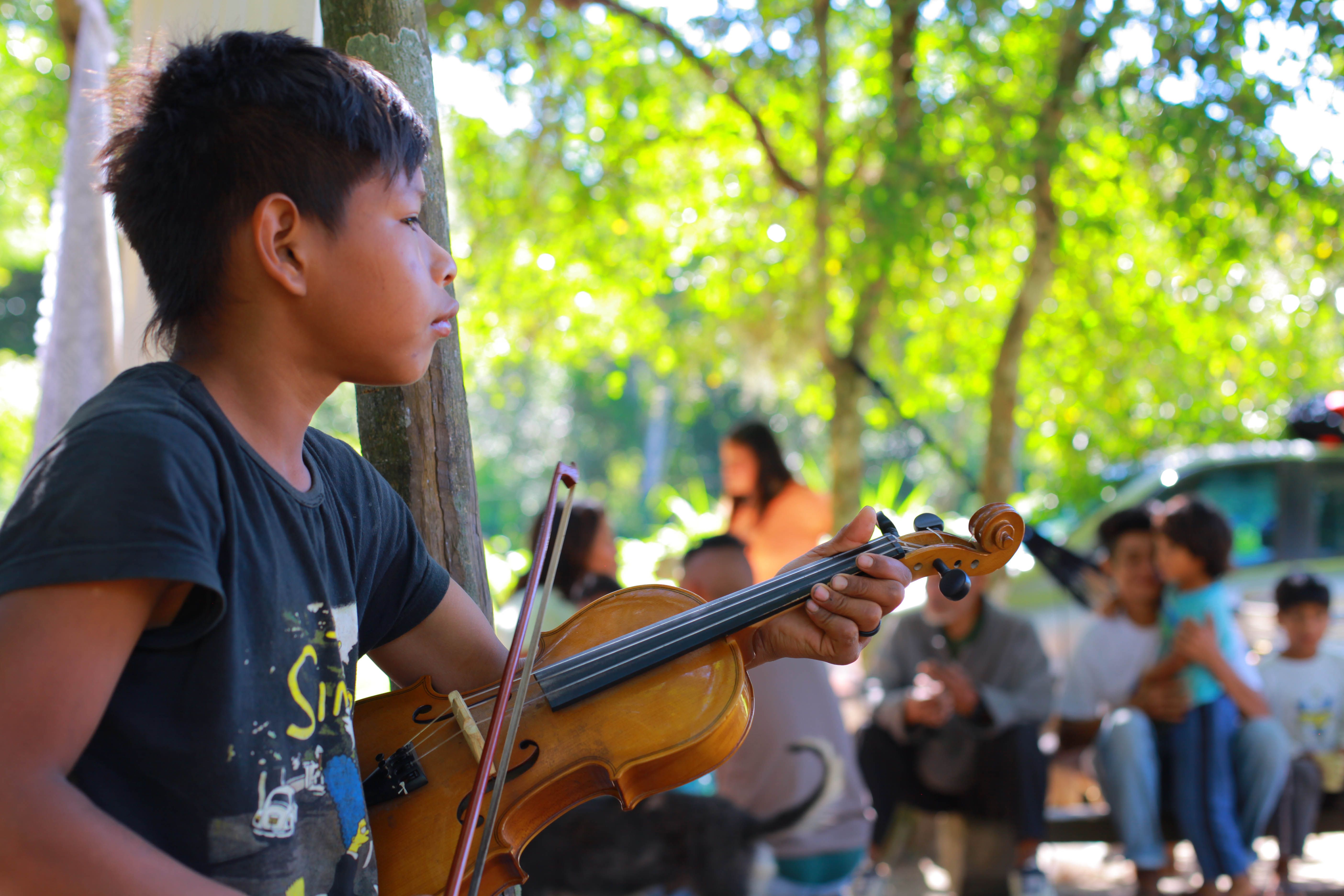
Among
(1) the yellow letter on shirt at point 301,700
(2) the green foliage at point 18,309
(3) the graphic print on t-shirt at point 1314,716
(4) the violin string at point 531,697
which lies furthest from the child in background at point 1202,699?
(2) the green foliage at point 18,309

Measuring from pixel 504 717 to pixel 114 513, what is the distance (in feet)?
2.21

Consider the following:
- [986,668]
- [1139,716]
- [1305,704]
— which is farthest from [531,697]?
[1305,704]

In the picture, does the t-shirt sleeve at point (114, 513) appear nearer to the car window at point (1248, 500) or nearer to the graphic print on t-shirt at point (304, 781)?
the graphic print on t-shirt at point (304, 781)

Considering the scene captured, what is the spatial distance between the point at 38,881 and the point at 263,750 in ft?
0.74

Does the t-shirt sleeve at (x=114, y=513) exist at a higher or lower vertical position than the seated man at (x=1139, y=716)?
→ higher

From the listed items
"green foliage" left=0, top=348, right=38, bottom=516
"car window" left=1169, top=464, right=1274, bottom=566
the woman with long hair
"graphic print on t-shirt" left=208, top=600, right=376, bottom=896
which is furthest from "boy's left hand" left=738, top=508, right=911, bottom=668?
"car window" left=1169, top=464, right=1274, bottom=566

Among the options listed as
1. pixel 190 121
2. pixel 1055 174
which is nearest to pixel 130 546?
pixel 190 121

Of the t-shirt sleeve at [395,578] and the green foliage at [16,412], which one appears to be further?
the green foliage at [16,412]

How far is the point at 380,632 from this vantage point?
1.50 meters

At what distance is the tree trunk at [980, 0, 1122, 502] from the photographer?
5.13m

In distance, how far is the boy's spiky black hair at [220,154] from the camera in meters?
1.16

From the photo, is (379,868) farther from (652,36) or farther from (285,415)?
(652,36)

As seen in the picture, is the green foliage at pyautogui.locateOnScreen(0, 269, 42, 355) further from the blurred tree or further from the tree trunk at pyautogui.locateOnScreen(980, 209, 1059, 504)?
the tree trunk at pyautogui.locateOnScreen(980, 209, 1059, 504)

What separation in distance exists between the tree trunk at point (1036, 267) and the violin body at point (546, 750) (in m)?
4.35
